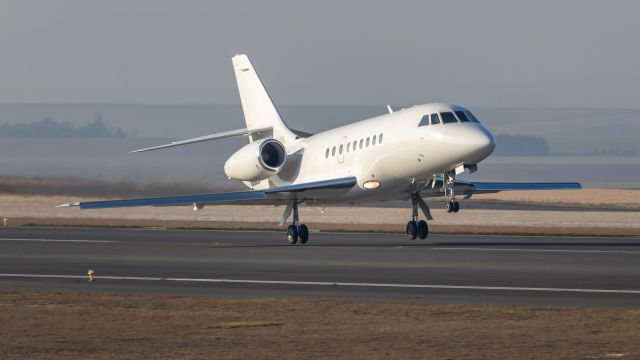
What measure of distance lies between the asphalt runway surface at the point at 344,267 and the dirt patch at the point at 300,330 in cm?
184

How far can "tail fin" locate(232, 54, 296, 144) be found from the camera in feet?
134

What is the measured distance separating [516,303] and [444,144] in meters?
12.9

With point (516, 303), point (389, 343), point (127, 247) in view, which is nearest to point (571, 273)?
point (516, 303)

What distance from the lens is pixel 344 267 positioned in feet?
84.3

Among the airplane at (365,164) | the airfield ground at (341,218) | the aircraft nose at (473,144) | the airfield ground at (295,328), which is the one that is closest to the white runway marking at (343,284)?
the airfield ground at (295,328)

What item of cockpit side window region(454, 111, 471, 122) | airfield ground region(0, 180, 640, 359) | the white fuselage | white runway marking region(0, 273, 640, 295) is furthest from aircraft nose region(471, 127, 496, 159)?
airfield ground region(0, 180, 640, 359)

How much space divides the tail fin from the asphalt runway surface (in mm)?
4157

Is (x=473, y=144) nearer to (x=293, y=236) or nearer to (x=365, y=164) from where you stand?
(x=365, y=164)

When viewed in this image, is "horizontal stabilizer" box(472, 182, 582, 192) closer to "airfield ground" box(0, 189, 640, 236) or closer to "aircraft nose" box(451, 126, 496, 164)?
"airfield ground" box(0, 189, 640, 236)

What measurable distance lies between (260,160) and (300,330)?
22140mm

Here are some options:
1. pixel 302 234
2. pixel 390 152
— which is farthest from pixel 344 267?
pixel 302 234

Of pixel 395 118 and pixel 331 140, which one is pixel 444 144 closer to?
pixel 395 118

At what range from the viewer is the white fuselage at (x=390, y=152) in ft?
101

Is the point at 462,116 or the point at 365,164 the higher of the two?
the point at 462,116
